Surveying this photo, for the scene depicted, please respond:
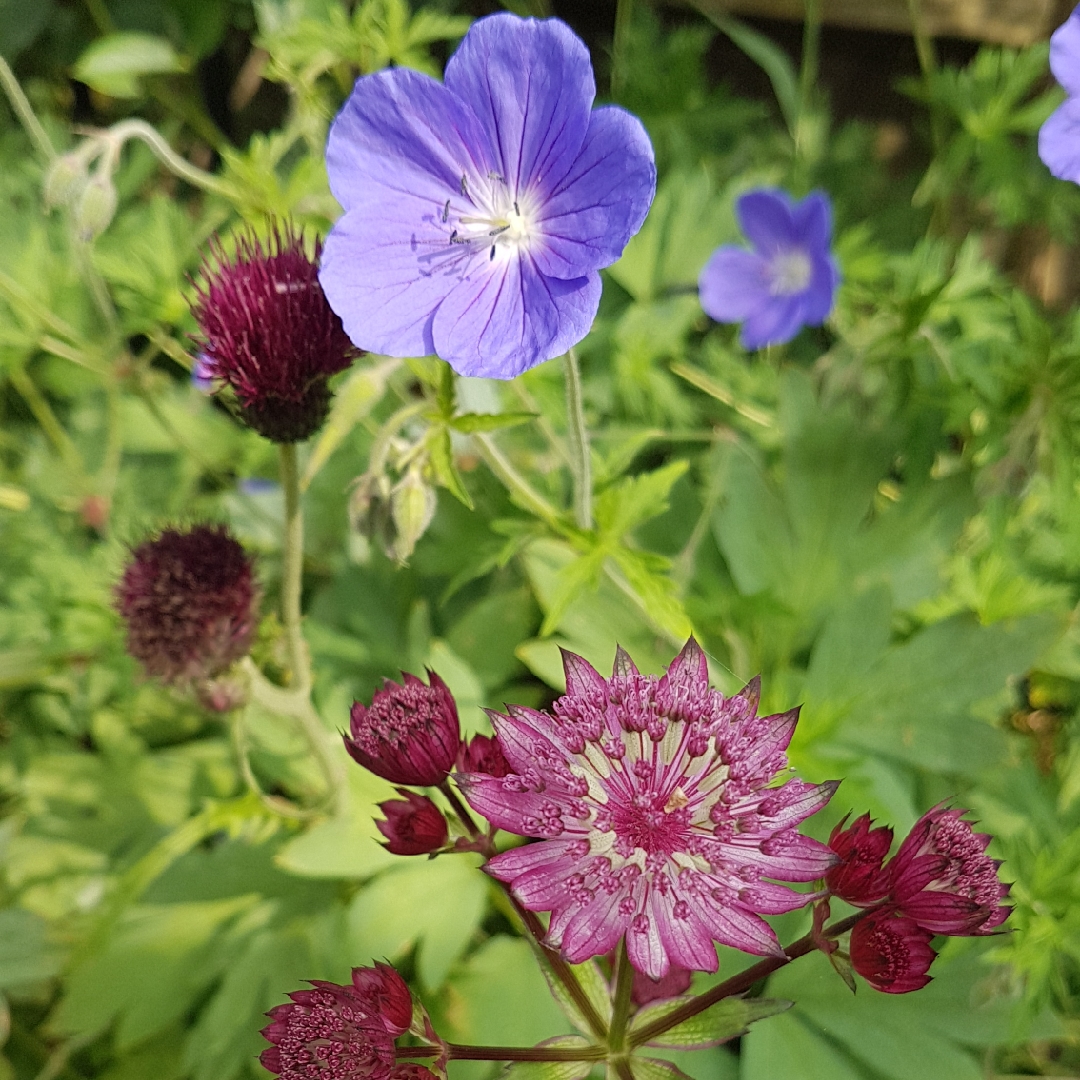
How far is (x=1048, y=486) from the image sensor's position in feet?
4.01

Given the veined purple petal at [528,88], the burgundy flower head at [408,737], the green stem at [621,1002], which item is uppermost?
the veined purple petal at [528,88]

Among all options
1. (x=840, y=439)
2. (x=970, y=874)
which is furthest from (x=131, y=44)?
(x=970, y=874)

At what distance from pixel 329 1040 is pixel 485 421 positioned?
444mm

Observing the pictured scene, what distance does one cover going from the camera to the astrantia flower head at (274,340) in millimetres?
736

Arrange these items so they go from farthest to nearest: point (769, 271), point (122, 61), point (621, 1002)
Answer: point (769, 271) → point (122, 61) → point (621, 1002)

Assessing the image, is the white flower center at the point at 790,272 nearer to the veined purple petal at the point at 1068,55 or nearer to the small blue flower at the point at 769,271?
the small blue flower at the point at 769,271

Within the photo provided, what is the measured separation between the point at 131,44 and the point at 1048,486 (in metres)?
1.49

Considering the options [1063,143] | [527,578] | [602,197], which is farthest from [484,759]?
[1063,143]

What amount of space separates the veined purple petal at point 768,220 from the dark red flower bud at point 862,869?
1174 millimetres

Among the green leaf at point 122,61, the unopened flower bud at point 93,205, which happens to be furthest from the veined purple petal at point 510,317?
the green leaf at point 122,61

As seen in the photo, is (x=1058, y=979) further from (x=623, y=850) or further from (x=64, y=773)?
(x=64, y=773)

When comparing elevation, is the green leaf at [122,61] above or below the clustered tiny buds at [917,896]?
above

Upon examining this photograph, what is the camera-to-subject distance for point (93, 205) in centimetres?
107

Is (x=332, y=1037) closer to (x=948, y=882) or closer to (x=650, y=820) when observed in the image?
(x=650, y=820)
